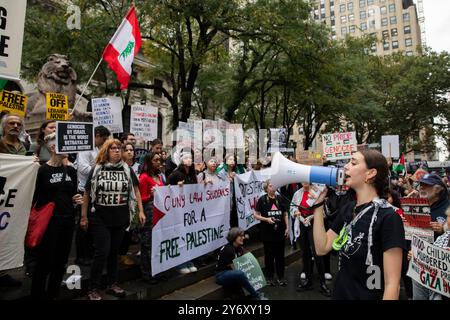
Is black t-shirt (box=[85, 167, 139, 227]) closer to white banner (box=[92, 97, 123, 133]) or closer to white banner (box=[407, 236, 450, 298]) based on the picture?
white banner (box=[407, 236, 450, 298])

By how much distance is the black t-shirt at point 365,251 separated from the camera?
6.61ft

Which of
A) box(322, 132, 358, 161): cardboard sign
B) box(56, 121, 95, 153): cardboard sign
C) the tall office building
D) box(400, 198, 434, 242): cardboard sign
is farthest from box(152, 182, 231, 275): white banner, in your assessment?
the tall office building

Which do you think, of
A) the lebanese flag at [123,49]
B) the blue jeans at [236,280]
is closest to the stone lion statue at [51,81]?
the lebanese flag at [123,49]

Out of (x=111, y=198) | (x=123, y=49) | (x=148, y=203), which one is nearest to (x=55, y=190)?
(x=111, y=198)

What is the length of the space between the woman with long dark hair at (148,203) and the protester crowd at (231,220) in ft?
0.05

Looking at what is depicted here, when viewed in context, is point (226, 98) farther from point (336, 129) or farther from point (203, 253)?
point (203, 253)

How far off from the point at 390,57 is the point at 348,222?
3308 centimetres

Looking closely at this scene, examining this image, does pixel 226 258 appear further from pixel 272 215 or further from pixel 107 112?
pixel 107 112

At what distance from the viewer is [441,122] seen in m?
29.4

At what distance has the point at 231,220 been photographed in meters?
7.27

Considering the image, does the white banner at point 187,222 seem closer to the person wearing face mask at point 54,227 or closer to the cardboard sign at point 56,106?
the person wearing face mask at point 54,227

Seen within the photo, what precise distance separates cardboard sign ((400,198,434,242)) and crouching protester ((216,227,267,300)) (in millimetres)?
2330

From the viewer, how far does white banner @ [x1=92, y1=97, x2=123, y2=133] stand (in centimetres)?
816

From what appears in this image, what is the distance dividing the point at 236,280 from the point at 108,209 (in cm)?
220
